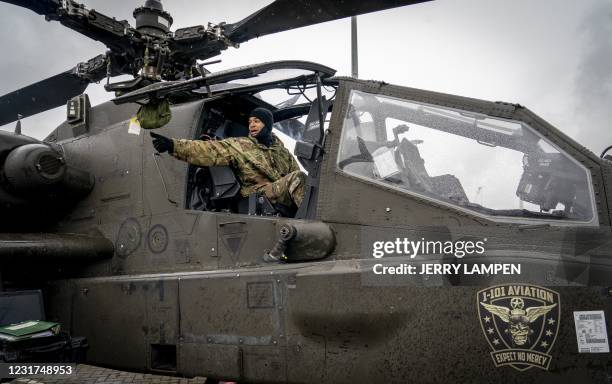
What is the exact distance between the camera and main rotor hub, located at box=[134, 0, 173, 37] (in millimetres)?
5211

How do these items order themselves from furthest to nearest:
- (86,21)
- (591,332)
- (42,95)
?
(42,95)
(86,21)
(591,332)

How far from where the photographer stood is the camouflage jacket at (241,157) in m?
3.59

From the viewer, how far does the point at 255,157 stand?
390 centimetres

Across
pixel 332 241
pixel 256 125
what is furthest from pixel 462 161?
pixel 256 125

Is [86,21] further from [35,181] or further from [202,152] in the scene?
[202,152]

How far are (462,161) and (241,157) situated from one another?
5.58ft

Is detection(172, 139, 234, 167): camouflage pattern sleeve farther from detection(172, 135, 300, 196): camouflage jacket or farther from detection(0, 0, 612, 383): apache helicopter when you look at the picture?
detection(0, 0, 612, 383): apache helicopter

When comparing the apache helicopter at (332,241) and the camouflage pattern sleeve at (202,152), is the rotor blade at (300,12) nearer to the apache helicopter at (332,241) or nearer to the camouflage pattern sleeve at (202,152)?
the apache helicopter at (332,241)

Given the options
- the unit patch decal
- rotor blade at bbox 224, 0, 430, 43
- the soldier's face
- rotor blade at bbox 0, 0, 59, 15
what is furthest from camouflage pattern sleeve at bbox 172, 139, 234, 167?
rotor blade at bbox 0, 0, 59, 15

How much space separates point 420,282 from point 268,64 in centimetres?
176

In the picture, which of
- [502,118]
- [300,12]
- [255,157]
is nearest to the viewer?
[502,118]

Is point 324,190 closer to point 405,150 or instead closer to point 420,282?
point 405,150

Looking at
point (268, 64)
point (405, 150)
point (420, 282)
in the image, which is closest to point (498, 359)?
point (420, 282)

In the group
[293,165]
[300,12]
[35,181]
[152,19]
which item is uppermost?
[152,19]
